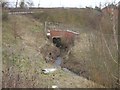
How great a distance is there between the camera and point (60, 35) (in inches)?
629

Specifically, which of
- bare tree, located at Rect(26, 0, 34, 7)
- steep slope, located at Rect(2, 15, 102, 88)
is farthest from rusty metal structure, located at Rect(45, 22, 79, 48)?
bare tree, located at Rect(26, 0, 34, 7)

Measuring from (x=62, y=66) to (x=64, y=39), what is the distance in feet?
12.1

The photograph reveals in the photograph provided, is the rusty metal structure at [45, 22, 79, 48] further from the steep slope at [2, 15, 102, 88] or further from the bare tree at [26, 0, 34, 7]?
the bare tree at [26, 0, 34, 7]

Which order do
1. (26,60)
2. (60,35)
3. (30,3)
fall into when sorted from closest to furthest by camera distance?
(26,60), (60,35), (30,3)

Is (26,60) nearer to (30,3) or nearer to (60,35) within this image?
(60,35)

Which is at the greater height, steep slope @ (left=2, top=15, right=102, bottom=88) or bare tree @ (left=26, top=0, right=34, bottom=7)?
bare tree @ (left=26, top=0, right=34, bottom=7)

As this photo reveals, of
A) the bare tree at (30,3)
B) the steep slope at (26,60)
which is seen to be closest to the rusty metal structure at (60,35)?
the steep slope at (26,60)

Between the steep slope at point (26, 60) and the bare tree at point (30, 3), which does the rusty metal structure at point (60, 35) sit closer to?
the steep slope at point (26, 60)

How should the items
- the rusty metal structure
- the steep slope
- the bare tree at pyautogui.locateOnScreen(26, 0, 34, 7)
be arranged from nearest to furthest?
the steep slope < the rusty metal structure < the bare tree at pyautogui.locateOnScreen(26, 0, 34, 7)

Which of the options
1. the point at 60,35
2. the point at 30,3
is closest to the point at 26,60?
the point at 60,35

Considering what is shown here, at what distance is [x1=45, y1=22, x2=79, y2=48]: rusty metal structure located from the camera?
14942mm

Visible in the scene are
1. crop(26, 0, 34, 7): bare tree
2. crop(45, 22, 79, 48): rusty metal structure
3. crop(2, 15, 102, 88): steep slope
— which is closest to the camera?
crop(2, 15, 102, 88): steep slope

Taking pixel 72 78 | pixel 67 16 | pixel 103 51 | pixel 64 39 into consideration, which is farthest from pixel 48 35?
pixel 103 51

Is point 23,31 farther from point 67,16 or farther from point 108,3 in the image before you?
point 108,3
